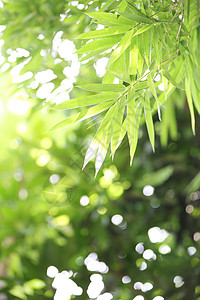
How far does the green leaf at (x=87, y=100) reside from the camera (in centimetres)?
36

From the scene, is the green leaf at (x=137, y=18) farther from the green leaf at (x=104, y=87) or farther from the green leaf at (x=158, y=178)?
the green leaf at (x=158, y=178)

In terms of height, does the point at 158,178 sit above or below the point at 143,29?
below

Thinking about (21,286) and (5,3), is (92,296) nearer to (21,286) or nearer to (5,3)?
(21,286)

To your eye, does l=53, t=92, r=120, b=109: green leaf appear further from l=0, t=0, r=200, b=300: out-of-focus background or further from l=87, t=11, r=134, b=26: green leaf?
l=0, t=0, r=200, b=300: out-of-focus background

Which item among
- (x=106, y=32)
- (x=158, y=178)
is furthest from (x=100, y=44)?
(x=158, y=178)

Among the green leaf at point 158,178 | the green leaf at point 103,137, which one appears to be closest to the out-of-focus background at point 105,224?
the green leaf at point 158,178

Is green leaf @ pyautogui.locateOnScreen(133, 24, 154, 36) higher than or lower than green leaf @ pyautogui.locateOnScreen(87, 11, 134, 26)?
lower

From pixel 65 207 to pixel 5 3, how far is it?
30.8 inches

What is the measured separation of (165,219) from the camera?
4.17ft

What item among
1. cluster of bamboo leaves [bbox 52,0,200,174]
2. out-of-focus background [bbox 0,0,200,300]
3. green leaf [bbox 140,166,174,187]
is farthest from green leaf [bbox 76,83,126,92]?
green leaf [bbox 140,166,174,187]

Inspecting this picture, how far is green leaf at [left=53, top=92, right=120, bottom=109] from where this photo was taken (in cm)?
36

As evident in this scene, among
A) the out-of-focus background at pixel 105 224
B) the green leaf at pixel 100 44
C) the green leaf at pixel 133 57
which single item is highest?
the green leaf at pixel 100 44

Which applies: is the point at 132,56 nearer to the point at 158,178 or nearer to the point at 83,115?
the point at 83,115

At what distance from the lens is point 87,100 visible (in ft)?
1.22
